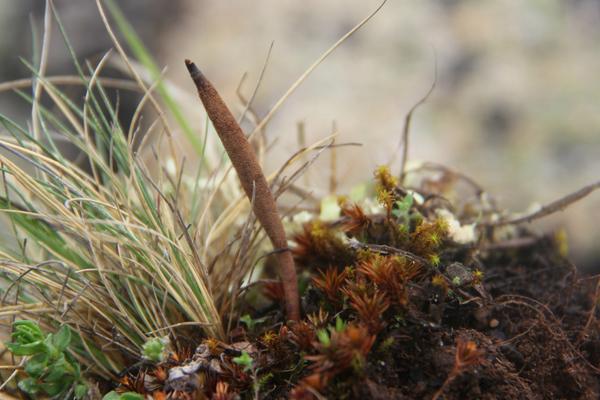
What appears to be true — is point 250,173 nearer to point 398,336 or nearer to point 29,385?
point 398,336

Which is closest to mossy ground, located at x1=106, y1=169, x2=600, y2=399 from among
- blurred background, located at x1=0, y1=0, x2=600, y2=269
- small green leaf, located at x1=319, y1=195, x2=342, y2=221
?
small green leaf, located at x1=319, y1=195, x2=342, y2=221

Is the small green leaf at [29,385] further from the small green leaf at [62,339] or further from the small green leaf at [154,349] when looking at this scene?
the small green leaf at [154,349]

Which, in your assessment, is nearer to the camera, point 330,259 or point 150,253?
point 150,253

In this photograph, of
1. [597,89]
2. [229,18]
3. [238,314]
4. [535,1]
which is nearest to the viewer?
[238,314]

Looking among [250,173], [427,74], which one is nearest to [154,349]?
[250,173]

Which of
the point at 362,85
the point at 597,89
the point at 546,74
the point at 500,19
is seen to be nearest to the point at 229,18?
the point at 362,85

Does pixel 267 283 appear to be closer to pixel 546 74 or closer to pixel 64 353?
pixel 64 353
